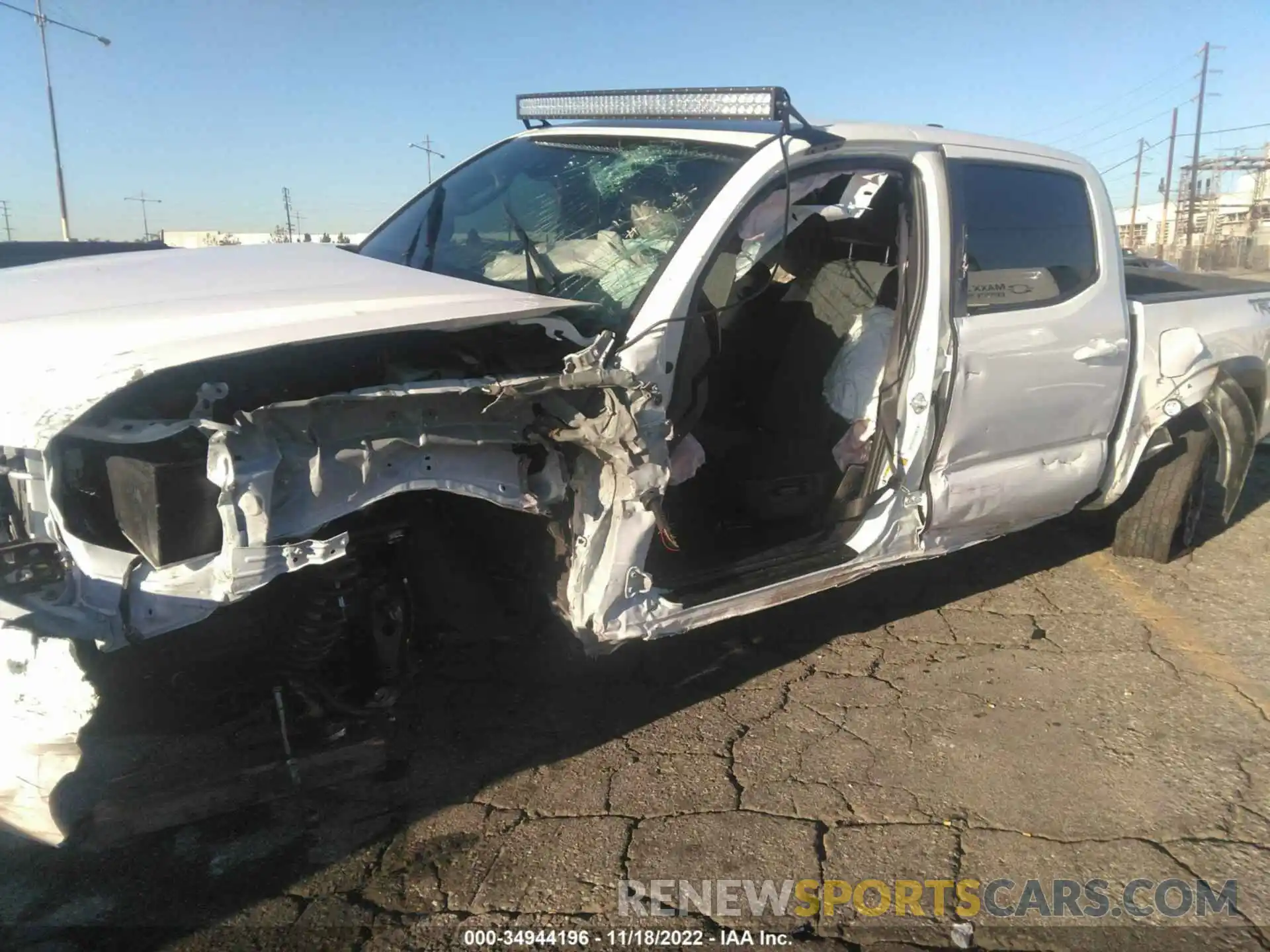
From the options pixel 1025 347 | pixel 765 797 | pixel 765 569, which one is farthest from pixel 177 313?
pixel 1025 347

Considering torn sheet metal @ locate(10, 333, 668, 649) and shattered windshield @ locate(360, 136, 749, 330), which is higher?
shattered windshield @ locate(360, 136, 749, 330)

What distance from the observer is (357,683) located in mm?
2848

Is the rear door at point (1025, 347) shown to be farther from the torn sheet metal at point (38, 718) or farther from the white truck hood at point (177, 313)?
the torn sheet metal at point (38, 718)

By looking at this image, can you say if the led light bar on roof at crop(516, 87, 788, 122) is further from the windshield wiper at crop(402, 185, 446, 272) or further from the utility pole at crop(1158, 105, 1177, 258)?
the utility pole at crop(1158, 105, 1177, 258)

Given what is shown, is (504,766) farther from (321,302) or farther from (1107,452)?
(1107,452)

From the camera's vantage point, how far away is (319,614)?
2602 mm

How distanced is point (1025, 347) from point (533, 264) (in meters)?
1.93

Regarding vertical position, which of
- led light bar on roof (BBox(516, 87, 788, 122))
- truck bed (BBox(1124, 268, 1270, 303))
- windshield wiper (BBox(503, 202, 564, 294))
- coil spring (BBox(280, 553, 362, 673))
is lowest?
coil spring (BBox(280, 553, 362, 673))

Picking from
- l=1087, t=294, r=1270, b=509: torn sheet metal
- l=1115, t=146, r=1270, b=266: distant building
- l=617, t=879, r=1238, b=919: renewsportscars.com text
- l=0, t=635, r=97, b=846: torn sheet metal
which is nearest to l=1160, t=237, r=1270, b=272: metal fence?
l=1115, t=146, r=1270, b=266: distant building

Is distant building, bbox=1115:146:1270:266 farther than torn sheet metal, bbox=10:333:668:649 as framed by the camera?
Yes

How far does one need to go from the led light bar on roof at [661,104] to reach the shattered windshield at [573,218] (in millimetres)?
106

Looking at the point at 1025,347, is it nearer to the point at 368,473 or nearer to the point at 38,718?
the point at 368,473

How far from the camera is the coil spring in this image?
2.58 meters

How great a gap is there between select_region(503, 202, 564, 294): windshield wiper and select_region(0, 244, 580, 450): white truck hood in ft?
0.64
